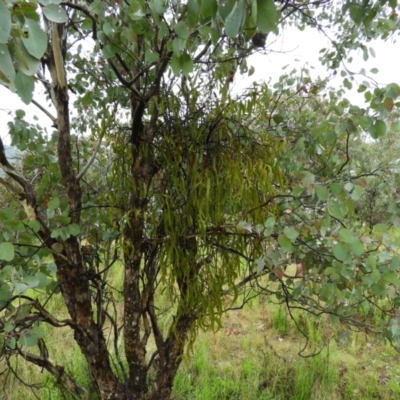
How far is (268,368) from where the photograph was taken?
3143mm

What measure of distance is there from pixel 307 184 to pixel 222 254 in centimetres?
59

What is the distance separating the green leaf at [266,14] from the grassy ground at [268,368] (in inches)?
89.7

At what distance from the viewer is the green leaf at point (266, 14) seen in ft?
1.85

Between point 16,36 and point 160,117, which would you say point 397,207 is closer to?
point 160,117

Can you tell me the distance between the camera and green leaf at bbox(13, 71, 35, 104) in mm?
586

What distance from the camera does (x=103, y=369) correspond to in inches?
75.2

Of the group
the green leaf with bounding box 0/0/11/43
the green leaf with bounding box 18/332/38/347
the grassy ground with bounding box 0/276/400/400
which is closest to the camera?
the green leaf with bounding box 0/0/11/43

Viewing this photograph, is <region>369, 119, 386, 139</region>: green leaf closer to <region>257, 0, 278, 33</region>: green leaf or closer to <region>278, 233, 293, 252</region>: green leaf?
<region>278, 233, 293, 252</region>: green leaf

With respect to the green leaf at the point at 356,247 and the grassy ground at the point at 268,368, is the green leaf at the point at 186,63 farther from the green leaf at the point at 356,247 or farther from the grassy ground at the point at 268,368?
the grassy ground at the point at 268,368

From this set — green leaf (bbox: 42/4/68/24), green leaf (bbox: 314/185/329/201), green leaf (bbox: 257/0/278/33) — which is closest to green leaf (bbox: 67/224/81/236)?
green leaf (bbox: 314/185/329/201)

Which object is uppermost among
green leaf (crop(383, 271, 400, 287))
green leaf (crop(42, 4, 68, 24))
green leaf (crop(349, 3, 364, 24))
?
green leaf (crop(349, 3, 364, 24))

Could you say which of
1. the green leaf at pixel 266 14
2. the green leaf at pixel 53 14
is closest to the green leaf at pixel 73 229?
the green leaf at pixel 53 14

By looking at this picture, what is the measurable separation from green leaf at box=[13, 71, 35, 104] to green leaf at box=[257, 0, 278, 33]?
1.17 ft

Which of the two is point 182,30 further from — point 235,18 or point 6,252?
point 6,252
